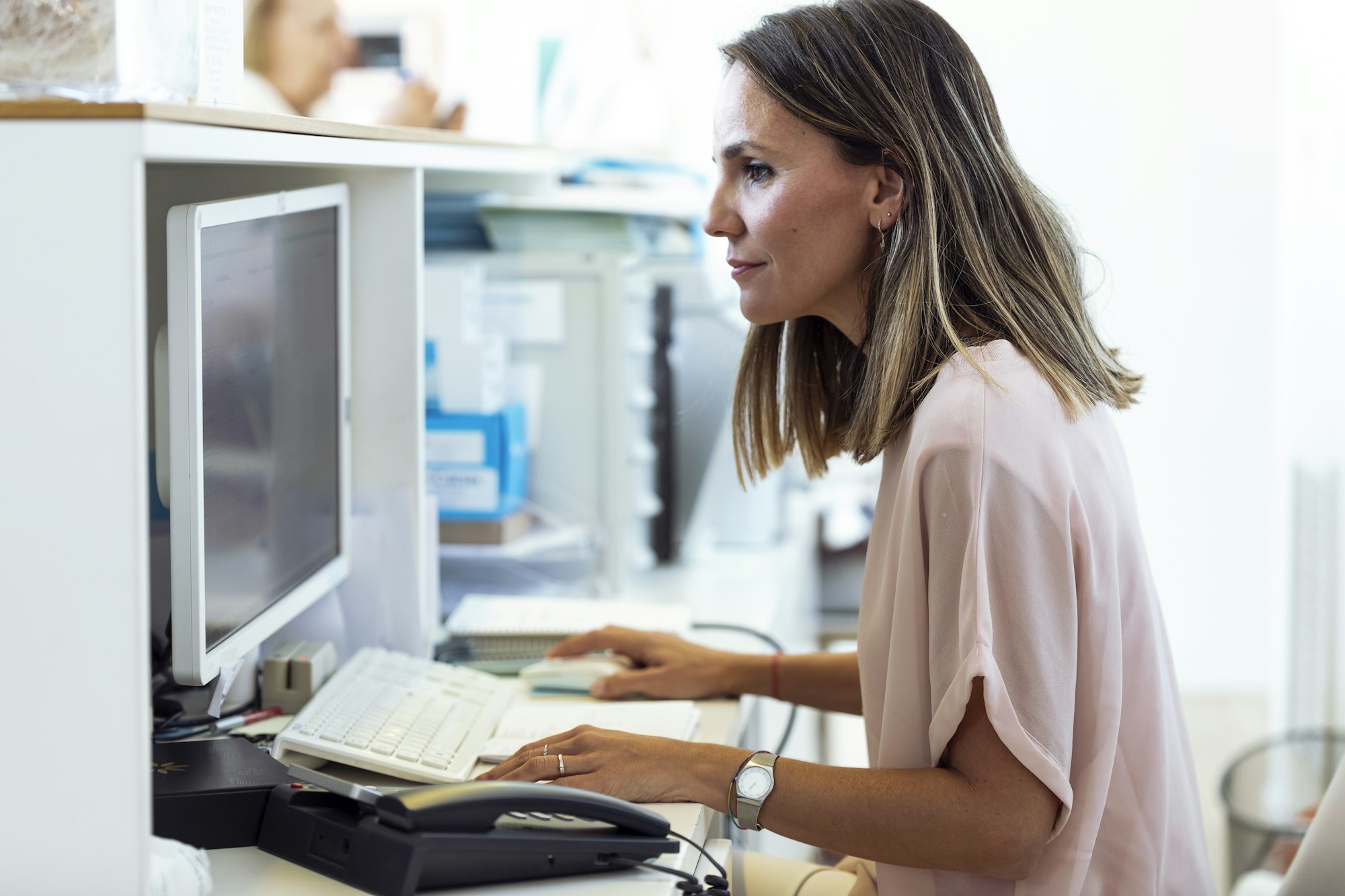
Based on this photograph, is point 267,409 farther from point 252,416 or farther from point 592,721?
point 592,721

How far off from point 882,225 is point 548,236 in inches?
35.7

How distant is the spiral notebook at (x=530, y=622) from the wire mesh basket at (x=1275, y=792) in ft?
3.90

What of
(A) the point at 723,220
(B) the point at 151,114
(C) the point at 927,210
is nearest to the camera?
(B) the point at 151,114

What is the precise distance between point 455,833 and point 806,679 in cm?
56

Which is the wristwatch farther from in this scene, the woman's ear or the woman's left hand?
the woman's ear

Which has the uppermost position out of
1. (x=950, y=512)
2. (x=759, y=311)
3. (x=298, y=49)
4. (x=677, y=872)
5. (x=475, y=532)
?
(x=298, y=49)

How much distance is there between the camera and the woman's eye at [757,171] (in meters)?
1.10

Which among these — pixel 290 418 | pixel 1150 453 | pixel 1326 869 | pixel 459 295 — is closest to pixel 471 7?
pixel 459 295

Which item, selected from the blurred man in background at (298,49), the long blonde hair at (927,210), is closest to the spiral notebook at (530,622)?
the long blonde hair at (927,210)

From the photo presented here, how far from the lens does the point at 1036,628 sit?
89 centimetres

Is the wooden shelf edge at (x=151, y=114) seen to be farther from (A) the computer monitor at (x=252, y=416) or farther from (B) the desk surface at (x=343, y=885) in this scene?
(B) the desk surface at (x=343, y=885)

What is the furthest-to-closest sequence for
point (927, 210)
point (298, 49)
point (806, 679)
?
point (298, 49), point (806, 679), point (927, 210)

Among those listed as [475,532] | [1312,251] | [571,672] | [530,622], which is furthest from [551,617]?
[1312,251]

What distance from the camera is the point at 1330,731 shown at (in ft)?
→ 7.42
